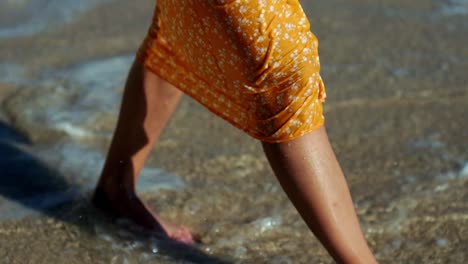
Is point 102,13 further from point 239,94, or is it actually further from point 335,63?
point 239,94

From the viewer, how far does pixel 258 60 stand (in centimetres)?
183

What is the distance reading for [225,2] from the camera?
1780 mm

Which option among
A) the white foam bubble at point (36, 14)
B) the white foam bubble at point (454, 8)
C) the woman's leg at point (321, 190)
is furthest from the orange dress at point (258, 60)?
the white foam bubble at point (454, 8)

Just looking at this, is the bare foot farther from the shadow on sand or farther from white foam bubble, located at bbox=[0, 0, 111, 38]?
white foam bubble, located at bbox=[0, 0, 111, 38]

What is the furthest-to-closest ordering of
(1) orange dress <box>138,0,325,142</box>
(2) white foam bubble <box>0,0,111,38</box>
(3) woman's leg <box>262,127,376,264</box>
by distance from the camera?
(2) white foam bubble <box>0,0,111,38</box> → (3) woman's leg <box>262,127,376,264</box> → (1) orange dress <box>138,0,325,142</box>

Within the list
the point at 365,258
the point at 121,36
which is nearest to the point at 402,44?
the point at 121,36

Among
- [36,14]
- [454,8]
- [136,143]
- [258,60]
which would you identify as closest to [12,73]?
[36,14]

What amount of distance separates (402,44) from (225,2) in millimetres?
2104

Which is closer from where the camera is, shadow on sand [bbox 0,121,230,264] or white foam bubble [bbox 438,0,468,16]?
shadow on sand [bbox 0,121,230,264]

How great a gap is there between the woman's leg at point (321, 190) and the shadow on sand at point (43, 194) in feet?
1.41

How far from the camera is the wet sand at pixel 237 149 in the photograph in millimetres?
2396

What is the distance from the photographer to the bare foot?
2.44m

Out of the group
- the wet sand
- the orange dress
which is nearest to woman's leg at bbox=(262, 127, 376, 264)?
the orange dress

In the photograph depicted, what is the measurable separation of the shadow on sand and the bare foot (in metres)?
0.03
